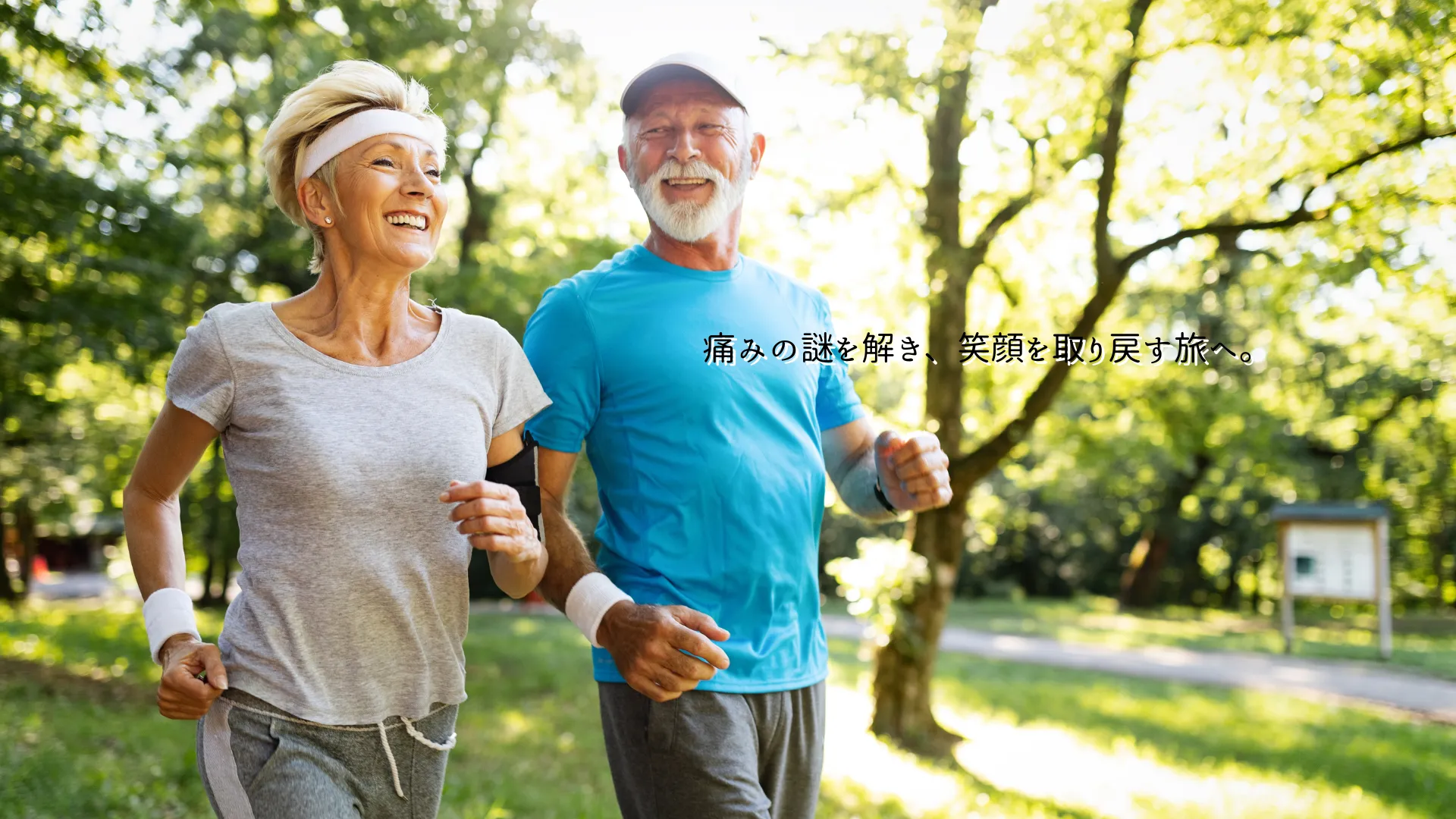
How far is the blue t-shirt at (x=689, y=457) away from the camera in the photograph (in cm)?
273

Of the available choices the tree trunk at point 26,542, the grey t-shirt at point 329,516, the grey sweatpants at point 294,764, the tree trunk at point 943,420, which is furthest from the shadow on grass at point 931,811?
the tree trunk at point 26,542

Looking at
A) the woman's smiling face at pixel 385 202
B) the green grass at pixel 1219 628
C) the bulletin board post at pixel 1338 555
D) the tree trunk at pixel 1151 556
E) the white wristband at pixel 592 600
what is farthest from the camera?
the tree trunk at pixel 1151 556

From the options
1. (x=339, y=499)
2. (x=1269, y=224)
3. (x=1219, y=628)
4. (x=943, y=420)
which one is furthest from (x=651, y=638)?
(x=1219, y=628)

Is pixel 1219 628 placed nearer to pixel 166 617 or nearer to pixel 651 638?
pixel 651 638

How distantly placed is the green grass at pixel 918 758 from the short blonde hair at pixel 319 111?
4.74m

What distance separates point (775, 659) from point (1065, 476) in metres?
22.2

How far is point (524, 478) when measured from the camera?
2.65 m

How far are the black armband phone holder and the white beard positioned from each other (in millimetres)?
671

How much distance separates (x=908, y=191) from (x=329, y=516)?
9.02m

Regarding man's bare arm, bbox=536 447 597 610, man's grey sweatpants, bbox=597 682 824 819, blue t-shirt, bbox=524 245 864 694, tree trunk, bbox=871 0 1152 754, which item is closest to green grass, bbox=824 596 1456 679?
tree trunk, bbox=871 0 1152 754

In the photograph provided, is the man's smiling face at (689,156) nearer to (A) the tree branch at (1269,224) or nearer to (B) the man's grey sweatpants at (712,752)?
(B) the man's grey sweatpants at (712,752)

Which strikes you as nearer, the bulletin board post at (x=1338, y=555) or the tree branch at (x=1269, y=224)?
the tree branch at (x=1269, y=224)

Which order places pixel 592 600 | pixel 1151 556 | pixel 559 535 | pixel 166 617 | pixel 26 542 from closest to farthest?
1. pixel 166 617
2. pixel 592 600
3. pixel 559 535
4. pixel 1151 556
5. pixel 26 542

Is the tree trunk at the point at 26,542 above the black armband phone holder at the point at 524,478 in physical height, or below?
below
